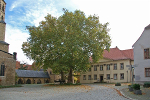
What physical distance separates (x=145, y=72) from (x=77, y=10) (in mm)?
16489

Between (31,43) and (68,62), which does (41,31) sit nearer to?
(31,43)

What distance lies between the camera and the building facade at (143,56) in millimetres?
23703

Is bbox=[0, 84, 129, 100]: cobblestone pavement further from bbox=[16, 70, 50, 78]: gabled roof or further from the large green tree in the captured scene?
bbox=[16, 70, 50, 78]: gabled roof

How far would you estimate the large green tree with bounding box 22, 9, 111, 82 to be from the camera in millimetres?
29094

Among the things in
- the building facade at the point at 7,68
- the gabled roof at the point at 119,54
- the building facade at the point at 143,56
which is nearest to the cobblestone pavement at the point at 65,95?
the building facade at the point at 143,56

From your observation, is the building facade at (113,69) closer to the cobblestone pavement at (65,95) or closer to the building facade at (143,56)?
the building facade at (143,56)

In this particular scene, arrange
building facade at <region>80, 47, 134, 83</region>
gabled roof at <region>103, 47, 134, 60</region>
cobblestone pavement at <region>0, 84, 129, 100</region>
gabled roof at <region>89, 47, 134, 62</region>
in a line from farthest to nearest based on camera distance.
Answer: gabled roof at <region>103, 47, 134, 60</region>, gabled roof at <region>89, 47, 134, 62</region>, building facade at <region>80, 47, 134, 83</region>, cobblestone pavement at <region>0, 84, 129, 100</region>

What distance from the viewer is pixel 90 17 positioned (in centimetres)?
3353

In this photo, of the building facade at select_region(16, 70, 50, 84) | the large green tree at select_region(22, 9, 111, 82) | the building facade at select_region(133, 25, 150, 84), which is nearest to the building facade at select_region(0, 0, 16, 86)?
the large green tree at select_region(22, 9, 111, 82)

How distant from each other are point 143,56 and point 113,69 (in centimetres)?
2097

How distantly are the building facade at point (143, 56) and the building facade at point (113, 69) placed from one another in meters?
17.6

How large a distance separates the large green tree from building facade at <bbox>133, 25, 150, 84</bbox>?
822cm

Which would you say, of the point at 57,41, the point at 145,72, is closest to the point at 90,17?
the point at 57,41

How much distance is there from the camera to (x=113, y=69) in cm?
4466
